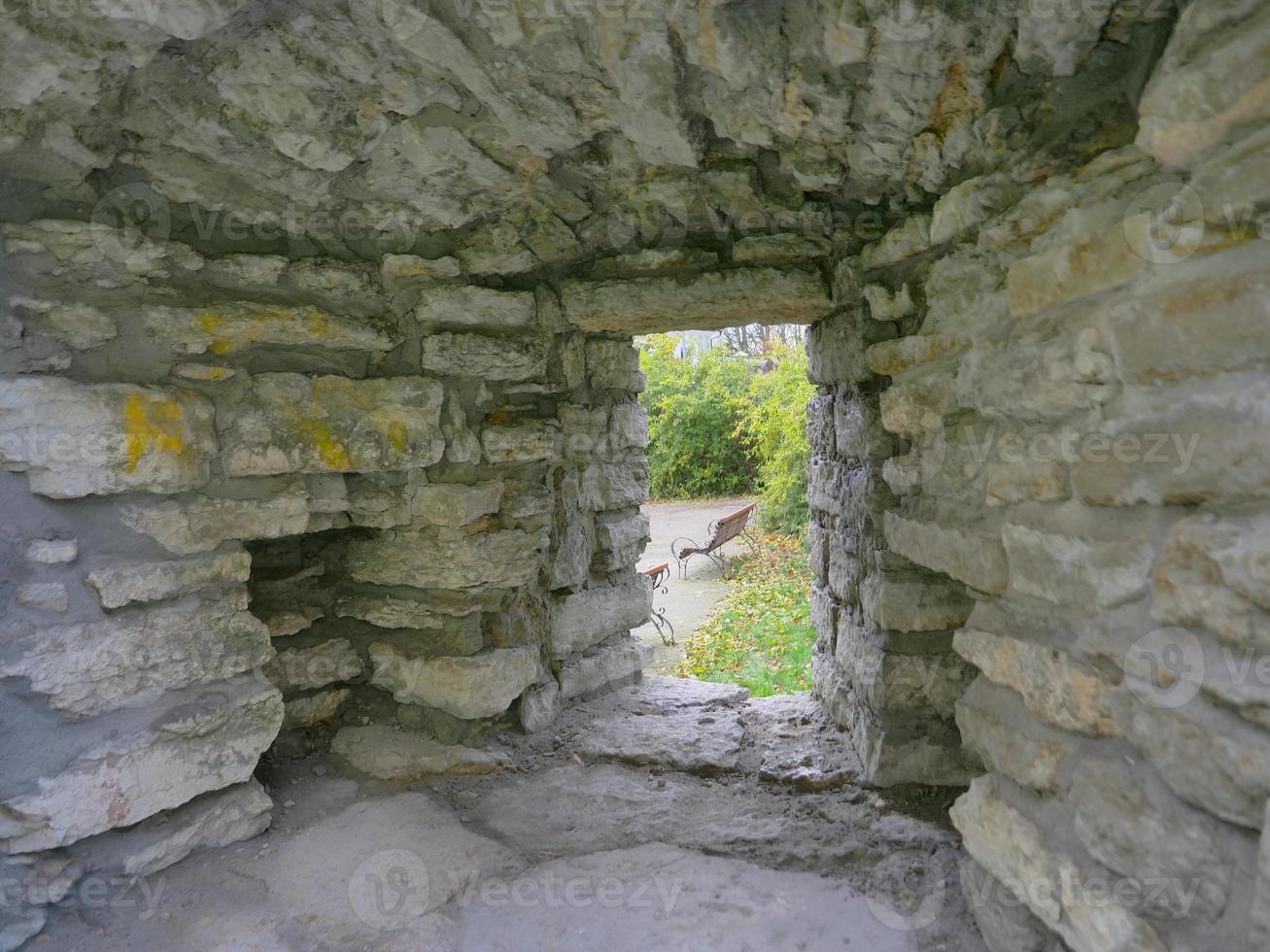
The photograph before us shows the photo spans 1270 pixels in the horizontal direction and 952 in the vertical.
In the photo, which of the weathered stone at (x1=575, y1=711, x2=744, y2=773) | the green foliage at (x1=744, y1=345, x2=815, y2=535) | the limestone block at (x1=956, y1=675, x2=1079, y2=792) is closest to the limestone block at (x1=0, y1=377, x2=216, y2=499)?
the weathered stone at (x1=575, y1=711, x2=744, y2=773)

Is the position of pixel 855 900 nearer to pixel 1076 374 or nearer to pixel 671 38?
pixel 1076 374

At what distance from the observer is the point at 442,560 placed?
7.34 ft

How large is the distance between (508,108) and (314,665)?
1.71 metres

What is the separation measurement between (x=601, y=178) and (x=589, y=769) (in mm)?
1723

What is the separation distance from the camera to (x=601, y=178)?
1.93m

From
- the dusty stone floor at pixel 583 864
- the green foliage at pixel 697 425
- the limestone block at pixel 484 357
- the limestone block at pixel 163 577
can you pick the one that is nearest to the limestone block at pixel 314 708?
the dusty stone floor at pixel 583 864

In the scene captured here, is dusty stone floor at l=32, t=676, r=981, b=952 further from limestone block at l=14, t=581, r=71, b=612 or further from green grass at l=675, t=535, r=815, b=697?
green grass at l=675, t=535, r=815, b=697

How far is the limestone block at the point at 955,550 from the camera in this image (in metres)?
1.46

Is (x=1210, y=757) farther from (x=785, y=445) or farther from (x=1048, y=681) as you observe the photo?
(x=785, y=445)

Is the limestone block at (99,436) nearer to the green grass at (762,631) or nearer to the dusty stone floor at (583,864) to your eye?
the dusty stone floor at (583,864)

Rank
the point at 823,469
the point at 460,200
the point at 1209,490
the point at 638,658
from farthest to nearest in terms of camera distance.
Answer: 1. the point at 638,658
2. the point at 823,469
3. the point at 460,200
4. the point at 1209,490

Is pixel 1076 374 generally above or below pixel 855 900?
above

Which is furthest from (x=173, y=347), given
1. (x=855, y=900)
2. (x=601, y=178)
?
(x=855, y=900)

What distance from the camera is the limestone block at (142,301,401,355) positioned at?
5.98 feet
